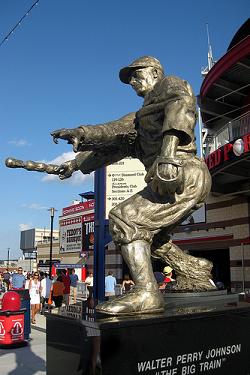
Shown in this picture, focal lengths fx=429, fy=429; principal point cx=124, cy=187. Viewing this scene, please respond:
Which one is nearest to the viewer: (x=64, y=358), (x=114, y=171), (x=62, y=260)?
(x=64, y=358)

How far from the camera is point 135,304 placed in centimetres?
271

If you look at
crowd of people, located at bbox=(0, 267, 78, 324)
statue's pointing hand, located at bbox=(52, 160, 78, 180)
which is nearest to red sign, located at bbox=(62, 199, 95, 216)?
crowd of people, located at bbox=(0, 267, 78, 324)

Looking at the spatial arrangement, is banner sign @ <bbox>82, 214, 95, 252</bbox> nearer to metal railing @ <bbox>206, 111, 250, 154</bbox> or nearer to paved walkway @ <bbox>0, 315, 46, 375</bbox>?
metal railing @ <bbox>206, 111, 250, 154</bbox>

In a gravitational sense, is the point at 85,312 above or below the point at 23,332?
above

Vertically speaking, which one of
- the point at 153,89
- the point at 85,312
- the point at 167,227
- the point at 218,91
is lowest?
the point at 85,312

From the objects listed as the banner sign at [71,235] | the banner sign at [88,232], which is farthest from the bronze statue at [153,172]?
the banner sign at [71,235]

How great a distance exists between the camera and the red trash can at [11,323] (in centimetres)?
874

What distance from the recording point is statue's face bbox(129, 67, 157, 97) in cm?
344

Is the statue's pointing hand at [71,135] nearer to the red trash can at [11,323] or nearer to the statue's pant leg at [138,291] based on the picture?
the statue's pant leg at [138,291]

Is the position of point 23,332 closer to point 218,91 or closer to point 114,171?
point 114,171

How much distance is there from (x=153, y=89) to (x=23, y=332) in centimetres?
725

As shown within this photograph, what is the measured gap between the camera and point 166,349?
104 inches

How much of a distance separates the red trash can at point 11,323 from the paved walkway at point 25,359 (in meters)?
0.25

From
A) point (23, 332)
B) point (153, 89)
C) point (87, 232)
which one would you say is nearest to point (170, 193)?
point (153, 89)
